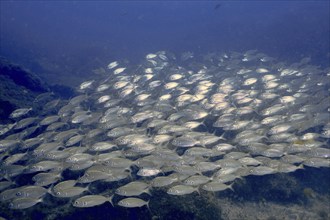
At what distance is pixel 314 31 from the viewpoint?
3375 centimetres

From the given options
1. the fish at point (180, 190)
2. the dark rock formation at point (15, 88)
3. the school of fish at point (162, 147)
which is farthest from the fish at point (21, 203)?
the dark rock formation at point (15, 88)

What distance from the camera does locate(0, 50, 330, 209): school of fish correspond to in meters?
7.72

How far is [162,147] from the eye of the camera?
9133mm

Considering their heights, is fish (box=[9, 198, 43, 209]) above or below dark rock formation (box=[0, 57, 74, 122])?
below

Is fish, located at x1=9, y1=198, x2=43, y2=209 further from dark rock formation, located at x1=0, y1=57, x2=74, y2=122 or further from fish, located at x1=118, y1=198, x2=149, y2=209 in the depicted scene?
dark rock formation, located at x1=0, y1=57, x2=74, y2=122

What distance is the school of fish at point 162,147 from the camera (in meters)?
7.72

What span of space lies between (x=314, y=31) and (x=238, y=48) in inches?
334

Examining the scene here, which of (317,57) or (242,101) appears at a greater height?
(242,101)

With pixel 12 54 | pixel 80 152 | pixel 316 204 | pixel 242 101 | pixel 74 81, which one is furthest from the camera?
pixel 12 54

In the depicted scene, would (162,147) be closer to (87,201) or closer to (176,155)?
(176,155)

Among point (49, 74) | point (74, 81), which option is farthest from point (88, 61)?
point (74, 81)

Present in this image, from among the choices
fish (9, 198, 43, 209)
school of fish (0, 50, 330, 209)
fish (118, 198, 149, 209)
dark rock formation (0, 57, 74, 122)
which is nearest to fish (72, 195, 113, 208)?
school of fish (0, 50, 330, 209)

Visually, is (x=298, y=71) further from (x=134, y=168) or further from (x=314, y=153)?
(x=134, y=168)

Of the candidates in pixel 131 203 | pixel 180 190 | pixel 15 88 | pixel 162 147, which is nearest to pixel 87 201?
pixel 131 203
